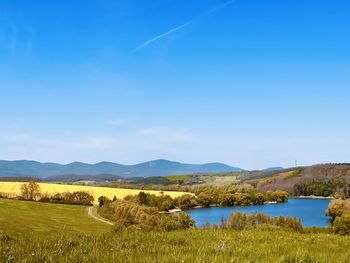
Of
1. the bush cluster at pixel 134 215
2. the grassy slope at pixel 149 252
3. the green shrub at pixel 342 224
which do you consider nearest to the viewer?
the grassy slope at pixel 149 252

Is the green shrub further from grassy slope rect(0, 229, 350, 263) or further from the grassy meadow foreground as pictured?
grassy slope rect(0, 229, 350, 263)

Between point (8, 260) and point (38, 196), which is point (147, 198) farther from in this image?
point (8, 260)

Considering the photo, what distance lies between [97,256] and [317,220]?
17153cm

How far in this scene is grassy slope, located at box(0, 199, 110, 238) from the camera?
10419cm

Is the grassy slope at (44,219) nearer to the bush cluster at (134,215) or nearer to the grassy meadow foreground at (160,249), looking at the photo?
the bush cluster at (134,215)

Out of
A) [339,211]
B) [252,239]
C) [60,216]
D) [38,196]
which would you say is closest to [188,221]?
[60,216]

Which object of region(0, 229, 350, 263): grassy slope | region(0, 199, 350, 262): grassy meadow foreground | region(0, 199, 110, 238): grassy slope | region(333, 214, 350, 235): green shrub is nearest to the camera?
region(0, 229, 350, 263): grassy slope

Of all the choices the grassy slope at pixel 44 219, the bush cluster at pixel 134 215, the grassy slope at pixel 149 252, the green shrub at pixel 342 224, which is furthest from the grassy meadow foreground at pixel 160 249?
the grassy slope at pixel 44 219

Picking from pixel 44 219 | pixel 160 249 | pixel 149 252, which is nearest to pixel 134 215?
pixel 44 219

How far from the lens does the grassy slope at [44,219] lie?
342ft

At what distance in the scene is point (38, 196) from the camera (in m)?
179

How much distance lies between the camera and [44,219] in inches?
4941

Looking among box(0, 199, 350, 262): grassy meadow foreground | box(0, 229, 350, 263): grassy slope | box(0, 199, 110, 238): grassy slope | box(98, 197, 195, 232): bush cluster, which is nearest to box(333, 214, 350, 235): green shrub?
box(98, 197, 195, 232): bush cluster

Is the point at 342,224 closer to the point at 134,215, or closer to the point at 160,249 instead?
the point at 134,215
